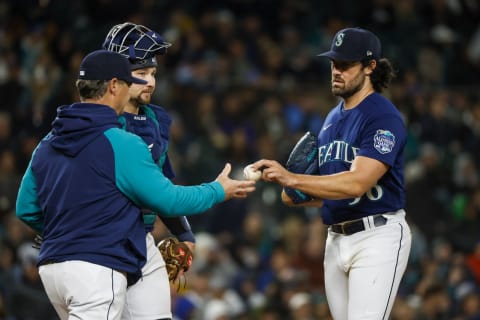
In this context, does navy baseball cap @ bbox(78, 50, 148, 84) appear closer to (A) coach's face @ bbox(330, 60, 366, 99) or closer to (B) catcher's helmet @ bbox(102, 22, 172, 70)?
(B) catcher's helmet @ bbox(102, 22, 172, 70)

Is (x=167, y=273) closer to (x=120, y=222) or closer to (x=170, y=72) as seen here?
(x=120, y=222)

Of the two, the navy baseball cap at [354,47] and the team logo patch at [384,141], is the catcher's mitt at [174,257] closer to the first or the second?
the team logo patch at [384,141]

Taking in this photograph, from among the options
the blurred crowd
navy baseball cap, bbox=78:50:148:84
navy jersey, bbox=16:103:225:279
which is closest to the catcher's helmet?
navy baseball cap, bbox=78:50:148:84

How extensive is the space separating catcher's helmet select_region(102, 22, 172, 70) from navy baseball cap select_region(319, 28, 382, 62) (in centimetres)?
102

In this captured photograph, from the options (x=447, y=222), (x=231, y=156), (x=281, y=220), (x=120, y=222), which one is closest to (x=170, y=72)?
(x=231, y=156)

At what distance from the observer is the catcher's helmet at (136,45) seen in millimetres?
5109

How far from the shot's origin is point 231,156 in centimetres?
1195

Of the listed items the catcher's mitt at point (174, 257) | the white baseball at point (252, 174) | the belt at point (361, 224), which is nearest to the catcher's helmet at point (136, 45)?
the white baseball at point (252, 174)

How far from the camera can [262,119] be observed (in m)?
12.4

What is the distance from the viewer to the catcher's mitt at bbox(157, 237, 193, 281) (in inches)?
206

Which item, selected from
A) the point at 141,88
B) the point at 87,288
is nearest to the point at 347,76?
the point at 141,88

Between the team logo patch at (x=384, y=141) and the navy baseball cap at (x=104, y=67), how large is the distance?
1495 millimetres

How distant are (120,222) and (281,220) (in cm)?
679

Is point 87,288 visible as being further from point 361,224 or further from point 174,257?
point 361,224
